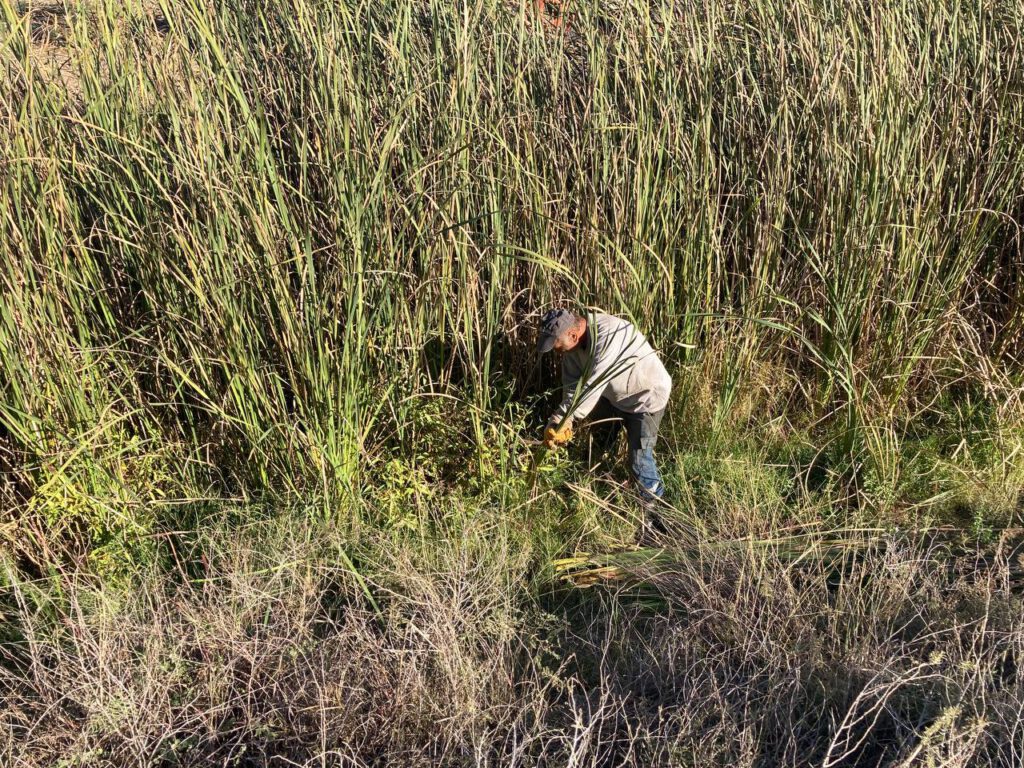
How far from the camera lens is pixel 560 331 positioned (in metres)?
3.04

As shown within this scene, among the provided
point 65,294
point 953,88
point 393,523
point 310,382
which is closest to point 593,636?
point 393,523

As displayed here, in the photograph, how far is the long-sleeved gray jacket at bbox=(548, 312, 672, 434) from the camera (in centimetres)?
311

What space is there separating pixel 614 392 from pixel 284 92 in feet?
5.21

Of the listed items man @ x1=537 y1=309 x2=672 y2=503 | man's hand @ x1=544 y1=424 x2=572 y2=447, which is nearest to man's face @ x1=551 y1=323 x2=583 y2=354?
man @ x1=537 y1=309 x2=672 y2=503

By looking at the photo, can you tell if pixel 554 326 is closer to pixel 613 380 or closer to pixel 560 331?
pixel 560 331

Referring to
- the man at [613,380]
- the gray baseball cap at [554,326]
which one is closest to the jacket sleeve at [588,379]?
the man at [613,380]

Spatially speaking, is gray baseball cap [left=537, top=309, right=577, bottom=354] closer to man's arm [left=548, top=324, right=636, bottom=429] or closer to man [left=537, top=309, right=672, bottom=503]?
man [left=537, top=309, right=672, bottom=503]

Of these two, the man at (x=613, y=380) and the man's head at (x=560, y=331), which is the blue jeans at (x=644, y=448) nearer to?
the man at (x=613, y=380)

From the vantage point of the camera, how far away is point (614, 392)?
334 cm

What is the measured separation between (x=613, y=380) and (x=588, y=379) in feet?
0.48

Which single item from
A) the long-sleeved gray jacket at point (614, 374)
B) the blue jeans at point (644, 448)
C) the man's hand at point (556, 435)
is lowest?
the blue jeans at point (644, 448)

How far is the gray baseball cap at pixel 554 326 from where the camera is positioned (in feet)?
9.97

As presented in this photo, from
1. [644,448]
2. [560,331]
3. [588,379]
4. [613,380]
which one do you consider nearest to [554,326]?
[560,331]

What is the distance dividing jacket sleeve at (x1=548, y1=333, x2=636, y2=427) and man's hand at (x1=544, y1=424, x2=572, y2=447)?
0.03 m
